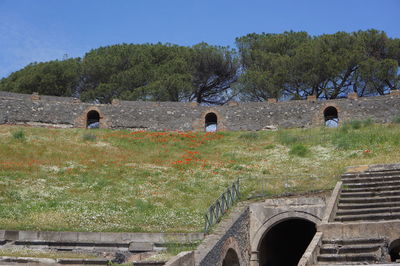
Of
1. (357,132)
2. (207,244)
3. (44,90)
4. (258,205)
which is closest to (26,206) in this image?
(207,244)

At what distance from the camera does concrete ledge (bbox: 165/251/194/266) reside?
1217cm

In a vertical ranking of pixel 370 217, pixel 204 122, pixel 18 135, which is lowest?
pixel 370 217

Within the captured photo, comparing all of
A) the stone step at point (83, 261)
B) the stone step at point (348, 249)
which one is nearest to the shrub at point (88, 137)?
the stone step at point (83, 261)

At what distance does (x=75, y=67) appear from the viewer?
42.8 m

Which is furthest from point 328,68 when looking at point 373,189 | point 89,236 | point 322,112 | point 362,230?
point 89,236

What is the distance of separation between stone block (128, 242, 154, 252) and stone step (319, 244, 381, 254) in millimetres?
5224

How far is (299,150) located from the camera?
26.8 m

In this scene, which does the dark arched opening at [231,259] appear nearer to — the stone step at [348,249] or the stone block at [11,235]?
the stone step at [348,249]

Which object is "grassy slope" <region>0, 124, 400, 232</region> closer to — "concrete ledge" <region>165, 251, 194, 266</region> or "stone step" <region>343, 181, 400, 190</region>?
"stone step" <region>343, 181, 400, 190</region>

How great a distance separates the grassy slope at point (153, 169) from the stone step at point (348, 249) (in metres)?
4.80

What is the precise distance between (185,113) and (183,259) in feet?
73.3

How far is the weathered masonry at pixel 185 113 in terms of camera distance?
32438 mm

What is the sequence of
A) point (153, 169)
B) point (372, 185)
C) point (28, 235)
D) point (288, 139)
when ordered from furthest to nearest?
point (288, 139), point (153, 169), point (372, 185), point (28, 235)

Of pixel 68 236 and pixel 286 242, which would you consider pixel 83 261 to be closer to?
pixel 68 236
